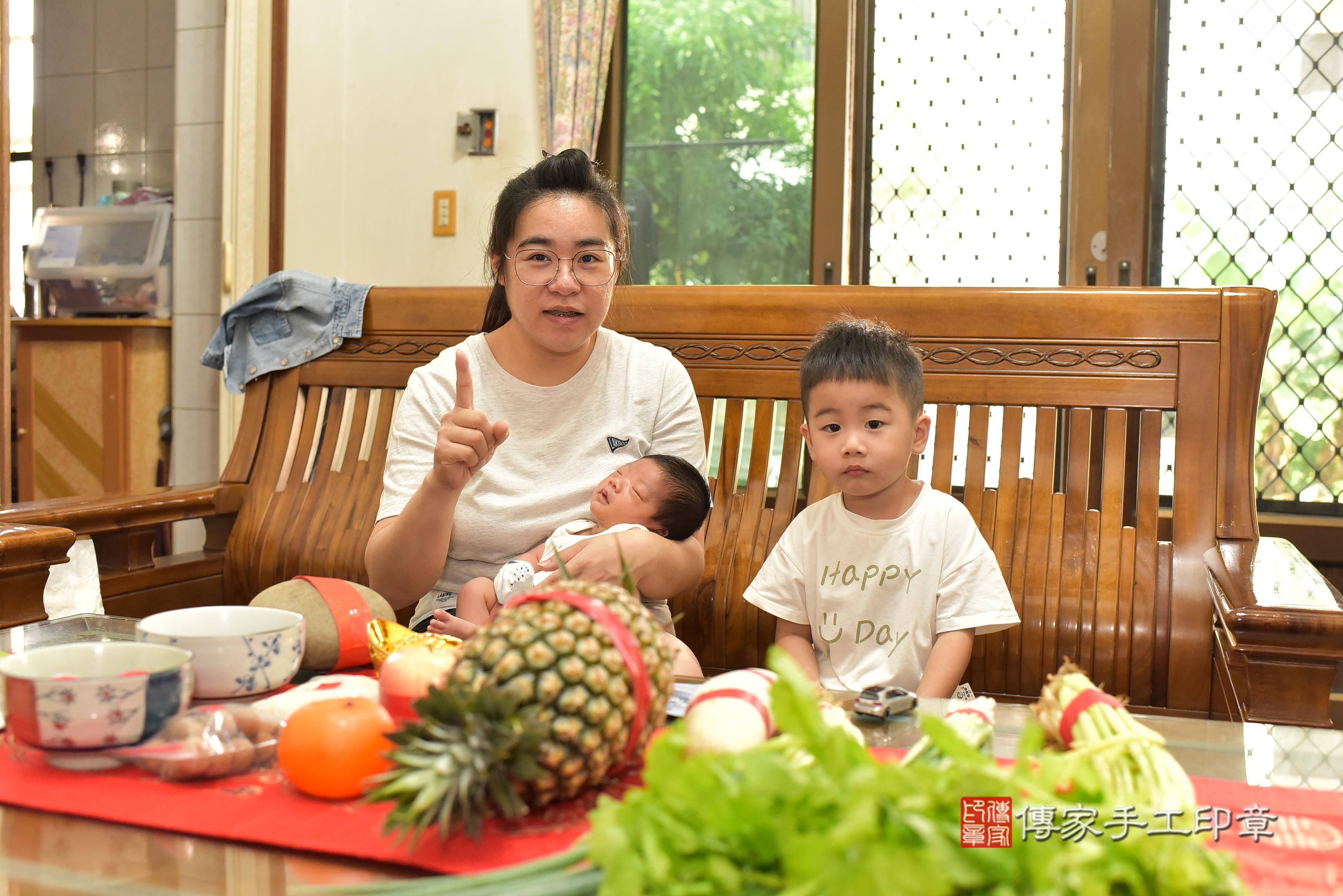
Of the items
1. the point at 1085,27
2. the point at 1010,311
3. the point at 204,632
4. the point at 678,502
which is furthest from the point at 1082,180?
the point at 204,632

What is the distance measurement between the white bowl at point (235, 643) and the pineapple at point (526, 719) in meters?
0.25

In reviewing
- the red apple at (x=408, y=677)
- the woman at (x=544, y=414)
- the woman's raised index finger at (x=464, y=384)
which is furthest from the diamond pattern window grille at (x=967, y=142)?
the red apple at (x=408, y=677)

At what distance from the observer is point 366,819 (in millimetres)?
784

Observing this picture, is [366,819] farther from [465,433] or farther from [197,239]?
[197,239]

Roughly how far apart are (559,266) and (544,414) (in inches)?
10.8

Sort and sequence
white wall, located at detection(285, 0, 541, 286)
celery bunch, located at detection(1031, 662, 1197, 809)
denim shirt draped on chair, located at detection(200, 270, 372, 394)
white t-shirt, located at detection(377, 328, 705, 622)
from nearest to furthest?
1. celery bunch, located at detection(1031, 662, 1197, 809)
2. white t-shirt, located at detection(377, 328, 705, 622)
3. denim shirt draped on chair, located at detection(200, 270, 372, 394)
4. white wall, located at detection(285, 0, 541, 286)

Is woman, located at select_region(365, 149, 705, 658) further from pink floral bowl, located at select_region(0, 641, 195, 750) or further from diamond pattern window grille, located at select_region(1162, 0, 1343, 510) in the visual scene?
diamond pattern window grille, located at select_region(1162, 0, 1343, 510)

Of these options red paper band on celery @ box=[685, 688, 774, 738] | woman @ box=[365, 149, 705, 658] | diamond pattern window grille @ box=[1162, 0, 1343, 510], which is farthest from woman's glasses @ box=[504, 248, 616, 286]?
diamond pattern window grille @ box=[1162, 0, 1343, 510]

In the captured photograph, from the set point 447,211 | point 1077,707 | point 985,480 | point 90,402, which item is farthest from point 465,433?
point 90,402

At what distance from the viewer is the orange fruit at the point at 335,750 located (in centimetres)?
82

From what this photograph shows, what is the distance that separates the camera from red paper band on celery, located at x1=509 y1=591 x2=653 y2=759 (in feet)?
2.49

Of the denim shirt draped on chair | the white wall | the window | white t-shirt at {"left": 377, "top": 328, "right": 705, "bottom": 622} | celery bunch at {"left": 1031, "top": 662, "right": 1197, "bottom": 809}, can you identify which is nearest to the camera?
celery bunch at {"left": 1031, "top": 662, "right": 1197, "bottom": 809}

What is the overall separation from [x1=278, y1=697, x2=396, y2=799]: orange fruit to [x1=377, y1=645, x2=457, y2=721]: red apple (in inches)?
1.2

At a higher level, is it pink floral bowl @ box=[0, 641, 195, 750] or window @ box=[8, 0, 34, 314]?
window @ box=[8, 0, 34, 314]
